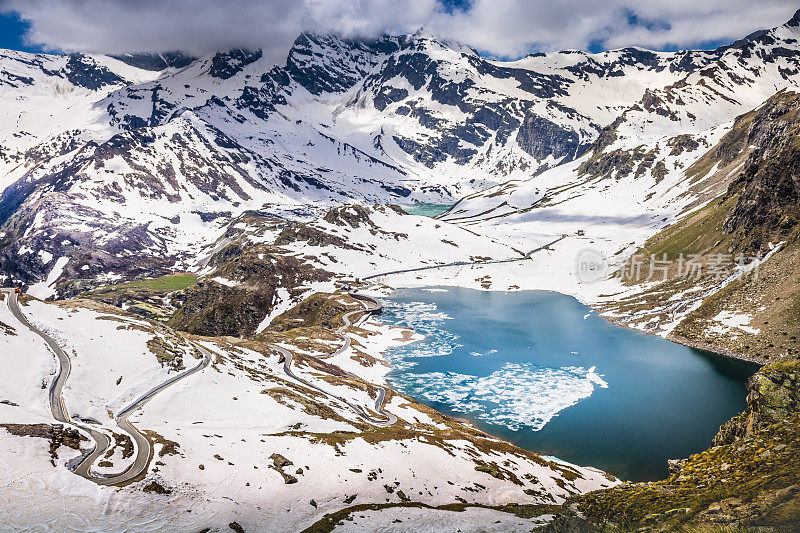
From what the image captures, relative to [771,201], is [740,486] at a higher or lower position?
lower

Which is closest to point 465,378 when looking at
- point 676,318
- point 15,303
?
point 676,318

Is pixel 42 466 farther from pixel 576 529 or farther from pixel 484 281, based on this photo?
pixel 484 281

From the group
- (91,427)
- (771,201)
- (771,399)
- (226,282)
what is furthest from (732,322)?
(226,282)

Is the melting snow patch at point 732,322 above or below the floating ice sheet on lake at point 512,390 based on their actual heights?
above

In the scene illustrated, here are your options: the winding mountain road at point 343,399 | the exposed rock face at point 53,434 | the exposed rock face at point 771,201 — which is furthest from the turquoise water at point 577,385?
the exposed rock face at point 53,434

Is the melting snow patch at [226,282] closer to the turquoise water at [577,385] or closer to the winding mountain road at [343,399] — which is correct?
the winding mountain road at [343,399]

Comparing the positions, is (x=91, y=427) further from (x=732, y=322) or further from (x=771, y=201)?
(x=771, y=201)
